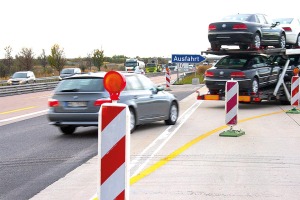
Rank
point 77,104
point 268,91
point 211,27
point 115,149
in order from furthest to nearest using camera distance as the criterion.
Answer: point 268,91 → point 211,27 → point 77,104 → point 115,149

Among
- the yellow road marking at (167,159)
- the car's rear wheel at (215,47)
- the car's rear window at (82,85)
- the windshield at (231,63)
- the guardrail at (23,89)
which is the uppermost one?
the car's rear wheel at (215,47)

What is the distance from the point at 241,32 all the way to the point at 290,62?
4.47m

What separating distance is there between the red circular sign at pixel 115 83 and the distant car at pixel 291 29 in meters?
21.1

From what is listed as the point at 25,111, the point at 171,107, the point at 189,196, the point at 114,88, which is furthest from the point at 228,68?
the point at 114,88

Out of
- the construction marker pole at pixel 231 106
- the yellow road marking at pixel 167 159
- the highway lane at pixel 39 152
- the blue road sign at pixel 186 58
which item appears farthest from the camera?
the blue road sign at pixel 186 58

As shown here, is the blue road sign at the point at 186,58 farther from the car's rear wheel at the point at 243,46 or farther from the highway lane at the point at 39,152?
the highway lane at the point at 39,152

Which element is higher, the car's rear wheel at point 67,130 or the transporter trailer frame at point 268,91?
the transporter trailer frame at point 268,91

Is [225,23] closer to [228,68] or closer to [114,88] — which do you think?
[228,68]

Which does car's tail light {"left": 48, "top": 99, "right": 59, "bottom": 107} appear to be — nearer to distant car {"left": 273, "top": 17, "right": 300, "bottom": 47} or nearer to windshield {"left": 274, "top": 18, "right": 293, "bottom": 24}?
distant car {"left": 273, "top": 17, "right": 300, "bottom": 47}

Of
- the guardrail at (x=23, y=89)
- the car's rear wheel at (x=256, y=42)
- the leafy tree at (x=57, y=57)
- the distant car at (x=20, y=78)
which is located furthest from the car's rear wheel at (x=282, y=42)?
the leafy tree at (x=57, y=57)

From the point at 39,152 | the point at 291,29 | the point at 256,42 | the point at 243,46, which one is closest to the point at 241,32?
the point at 243,46

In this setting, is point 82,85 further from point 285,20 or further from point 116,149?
point 285,20

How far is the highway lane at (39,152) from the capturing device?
8.54m

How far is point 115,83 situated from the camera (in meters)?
5.24
